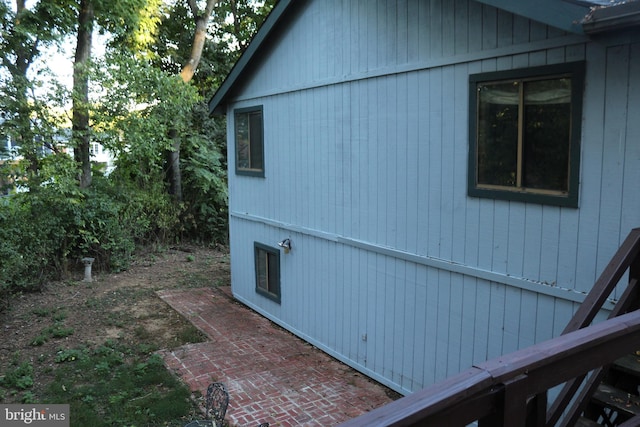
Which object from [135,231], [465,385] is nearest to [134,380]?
[465,385]

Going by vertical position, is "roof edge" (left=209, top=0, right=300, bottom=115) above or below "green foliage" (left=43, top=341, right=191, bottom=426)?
above

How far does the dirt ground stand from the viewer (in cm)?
793

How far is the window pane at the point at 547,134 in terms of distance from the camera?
14.4ft

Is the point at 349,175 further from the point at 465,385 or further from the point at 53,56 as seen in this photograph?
the point at 53,56

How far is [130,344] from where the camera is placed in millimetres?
7953

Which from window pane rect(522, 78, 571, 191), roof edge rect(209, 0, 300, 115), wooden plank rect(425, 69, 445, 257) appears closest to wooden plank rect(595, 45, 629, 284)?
window pane rect(522, 78, 571, 191)

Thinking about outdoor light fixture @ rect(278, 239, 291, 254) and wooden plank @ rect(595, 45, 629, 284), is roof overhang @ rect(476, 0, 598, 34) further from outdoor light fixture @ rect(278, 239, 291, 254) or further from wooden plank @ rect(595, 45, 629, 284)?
outdoor light fixture @ rect(278, 239, 291, 254)

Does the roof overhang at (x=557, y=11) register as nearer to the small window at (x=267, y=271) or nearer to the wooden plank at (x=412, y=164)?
the wooden plank at (x=412, y=164)

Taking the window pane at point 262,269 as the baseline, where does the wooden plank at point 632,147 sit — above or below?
above

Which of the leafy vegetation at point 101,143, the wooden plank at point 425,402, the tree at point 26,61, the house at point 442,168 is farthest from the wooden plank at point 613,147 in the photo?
the tree at point 26,61

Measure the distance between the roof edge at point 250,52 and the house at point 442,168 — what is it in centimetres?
4

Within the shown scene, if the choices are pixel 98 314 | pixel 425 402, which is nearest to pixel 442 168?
pixel 425 402

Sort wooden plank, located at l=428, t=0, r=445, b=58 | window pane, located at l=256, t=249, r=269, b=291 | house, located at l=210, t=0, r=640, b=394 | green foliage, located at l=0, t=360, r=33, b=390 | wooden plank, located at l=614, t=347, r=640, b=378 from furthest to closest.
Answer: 1. window pane, located at l=256, t=249, r=269, b=291
2. green foliage, located at l=0, t=360, r=33, b=390
3. wooden plank, located at l=428, t=0, r=445, b=58
4. house, located at l=210, t=0, r=640, b=394
5. wooden plank, located at l=614, t=347, r=640, b=378

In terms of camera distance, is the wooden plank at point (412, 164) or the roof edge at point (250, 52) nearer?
the wooden plank at point (412, 164)
